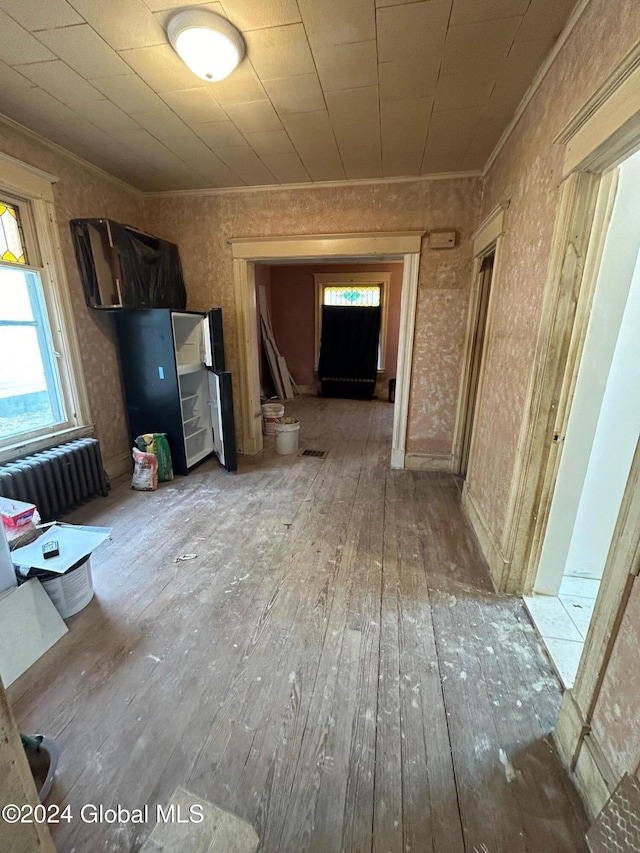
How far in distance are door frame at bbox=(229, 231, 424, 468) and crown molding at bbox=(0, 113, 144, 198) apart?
3.45ft

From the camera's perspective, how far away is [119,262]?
2887 mm

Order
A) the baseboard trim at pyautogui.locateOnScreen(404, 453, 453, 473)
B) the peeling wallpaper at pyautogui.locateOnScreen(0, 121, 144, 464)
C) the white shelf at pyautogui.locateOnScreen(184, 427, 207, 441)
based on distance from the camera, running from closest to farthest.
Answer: the peeling wallpaper at pyautogui.locateOnScreen(0, 121, 144, 464)
the baseboard trim at pyautogui.locateOnScreen(404, 453, 453, 473)
the white shelf at pyautogui.locateOnScreen(184, 427, 207, 441)

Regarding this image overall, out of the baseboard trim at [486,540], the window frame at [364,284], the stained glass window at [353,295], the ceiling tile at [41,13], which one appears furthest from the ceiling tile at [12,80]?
the stained glass window at [353,295]

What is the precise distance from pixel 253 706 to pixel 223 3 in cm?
280

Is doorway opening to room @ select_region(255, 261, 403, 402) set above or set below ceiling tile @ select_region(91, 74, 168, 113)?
below

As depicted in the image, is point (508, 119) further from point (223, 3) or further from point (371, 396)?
point (371, 396)

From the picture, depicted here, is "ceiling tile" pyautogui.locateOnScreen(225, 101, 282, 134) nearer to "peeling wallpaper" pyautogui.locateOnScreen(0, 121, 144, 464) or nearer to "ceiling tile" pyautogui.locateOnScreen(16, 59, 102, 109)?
"ceiling tile" pyautogui.locateOnScreen(16, 59, 102, 109)

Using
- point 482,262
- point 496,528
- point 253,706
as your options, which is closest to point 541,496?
point 496,528

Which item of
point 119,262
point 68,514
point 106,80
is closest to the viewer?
point 106,80

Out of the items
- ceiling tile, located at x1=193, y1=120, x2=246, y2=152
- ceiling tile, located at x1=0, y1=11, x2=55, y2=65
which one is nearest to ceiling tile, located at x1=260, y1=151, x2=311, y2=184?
ceiling tile, located at x1=193, y1=120, x2=246, y2=152

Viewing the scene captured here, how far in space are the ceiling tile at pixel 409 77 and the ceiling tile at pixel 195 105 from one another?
97cm

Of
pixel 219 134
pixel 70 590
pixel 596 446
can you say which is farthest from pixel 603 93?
pixel 70 590

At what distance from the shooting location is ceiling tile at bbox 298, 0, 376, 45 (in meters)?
1.44

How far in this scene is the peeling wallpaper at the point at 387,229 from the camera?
10.2 feet
